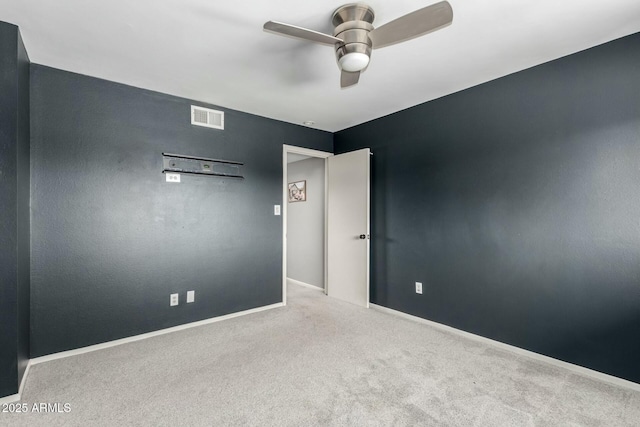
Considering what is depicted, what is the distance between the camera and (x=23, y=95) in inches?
88.4

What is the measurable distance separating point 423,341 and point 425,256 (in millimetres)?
920

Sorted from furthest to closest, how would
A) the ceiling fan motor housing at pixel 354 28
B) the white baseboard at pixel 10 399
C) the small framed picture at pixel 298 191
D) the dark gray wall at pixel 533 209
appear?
the small framed picture at pixel 298 191 → the dark gray wall at pixel 533 209 → the white baseboard at pixel 10 399 → the ceiling fan motor housing at pixel 354 28

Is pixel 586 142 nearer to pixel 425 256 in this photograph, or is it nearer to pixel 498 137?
pixel 498 137

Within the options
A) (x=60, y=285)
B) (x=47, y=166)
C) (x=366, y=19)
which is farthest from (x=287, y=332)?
(x=366, y=19)

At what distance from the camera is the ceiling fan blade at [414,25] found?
1.53m

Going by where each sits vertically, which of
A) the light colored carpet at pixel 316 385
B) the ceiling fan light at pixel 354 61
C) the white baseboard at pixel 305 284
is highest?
the ceiling fan light at pixel 354 61

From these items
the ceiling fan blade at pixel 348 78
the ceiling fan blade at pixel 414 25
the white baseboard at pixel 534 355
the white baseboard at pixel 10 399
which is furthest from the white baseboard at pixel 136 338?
the ceiling fan blade at pixel 414 25

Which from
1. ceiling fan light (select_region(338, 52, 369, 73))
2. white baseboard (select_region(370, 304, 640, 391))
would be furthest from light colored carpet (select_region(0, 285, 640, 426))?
ceiling fan light (select_region(338, 52, 369, 73))

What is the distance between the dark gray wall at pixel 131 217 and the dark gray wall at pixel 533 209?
1.87 meters

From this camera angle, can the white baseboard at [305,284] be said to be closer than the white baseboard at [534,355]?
No

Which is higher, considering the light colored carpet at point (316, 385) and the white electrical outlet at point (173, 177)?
the white electrical outlet at point (173, 177)

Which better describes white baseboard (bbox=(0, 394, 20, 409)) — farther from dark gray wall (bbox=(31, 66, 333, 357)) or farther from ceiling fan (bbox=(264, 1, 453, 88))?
ceiling fan (bbox=(264, 1, 453, 88))

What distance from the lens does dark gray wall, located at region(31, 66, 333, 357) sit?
2.55 metres

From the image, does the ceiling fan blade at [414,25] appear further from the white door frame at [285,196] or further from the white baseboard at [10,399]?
the white baseboard at [10,399]
